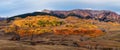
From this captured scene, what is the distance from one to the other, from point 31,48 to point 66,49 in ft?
62.0

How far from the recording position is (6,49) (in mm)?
121250

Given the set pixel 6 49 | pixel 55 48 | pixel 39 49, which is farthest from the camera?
pixel 55 48

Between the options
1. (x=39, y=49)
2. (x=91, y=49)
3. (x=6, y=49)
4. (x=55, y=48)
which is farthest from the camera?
(x=91, y=49)

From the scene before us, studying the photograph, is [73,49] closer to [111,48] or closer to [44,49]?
[44,49]

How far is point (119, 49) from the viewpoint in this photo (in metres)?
152

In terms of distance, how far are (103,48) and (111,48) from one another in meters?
4.41

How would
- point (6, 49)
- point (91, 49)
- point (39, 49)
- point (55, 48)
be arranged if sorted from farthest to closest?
point (91, 49)
point (55, 48)
point (39, 49)
point (6, 49)

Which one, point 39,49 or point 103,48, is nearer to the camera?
point 39,49

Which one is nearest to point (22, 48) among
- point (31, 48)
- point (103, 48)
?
point (31, 48)

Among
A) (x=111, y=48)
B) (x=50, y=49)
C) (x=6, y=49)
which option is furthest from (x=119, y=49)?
(x=6, y=49)

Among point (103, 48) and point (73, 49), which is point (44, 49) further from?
point (103, 48)

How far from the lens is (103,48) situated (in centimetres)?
15925

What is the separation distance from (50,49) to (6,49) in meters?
21.8

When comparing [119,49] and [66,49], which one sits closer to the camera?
[66,49]
